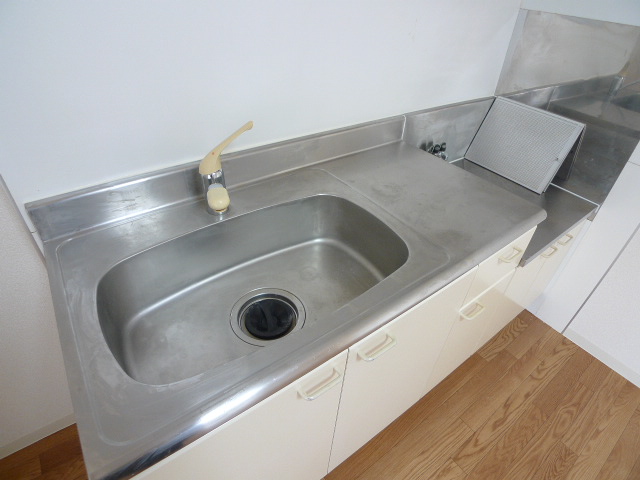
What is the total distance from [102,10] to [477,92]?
4.40 ft

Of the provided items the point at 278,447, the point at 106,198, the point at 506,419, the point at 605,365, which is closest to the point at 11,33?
the point at 106,198

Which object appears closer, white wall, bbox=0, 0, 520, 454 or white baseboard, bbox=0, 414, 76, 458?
white wall, bbox=0, 0, 520, 454

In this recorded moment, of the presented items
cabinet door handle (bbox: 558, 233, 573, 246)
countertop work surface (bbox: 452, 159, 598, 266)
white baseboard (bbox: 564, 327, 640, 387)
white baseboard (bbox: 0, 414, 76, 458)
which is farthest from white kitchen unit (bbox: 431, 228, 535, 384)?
white baseboard (bbox: 0, 414, 76, 458)

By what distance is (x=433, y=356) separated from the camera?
1.09m

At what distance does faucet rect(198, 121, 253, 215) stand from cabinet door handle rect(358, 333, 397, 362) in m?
0.45

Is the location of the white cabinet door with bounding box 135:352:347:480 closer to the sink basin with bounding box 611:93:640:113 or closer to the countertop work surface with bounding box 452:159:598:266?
the countertop work surface with bounding box 452:159:598:266

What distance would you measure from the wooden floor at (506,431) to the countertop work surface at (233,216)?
2.70 ft

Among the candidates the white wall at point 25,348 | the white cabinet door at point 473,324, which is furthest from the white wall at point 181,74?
the white cabinet door at point 473,324

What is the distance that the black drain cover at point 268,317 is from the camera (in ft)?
2.81

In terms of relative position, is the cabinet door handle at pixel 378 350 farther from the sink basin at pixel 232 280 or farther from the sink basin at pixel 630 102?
the sink basin at pixel 630 102

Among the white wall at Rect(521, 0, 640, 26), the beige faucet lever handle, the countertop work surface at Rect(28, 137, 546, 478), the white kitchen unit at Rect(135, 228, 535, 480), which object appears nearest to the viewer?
the countertop work surface at Rect(28, 137, 546, 478)

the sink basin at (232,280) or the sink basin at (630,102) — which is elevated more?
the sink basin at (630,102)

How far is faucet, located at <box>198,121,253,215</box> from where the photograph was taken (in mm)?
826

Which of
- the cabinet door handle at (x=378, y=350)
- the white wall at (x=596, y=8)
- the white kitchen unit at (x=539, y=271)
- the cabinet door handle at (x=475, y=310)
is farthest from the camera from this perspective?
the white kitchen unit at (x=539, y=271)
